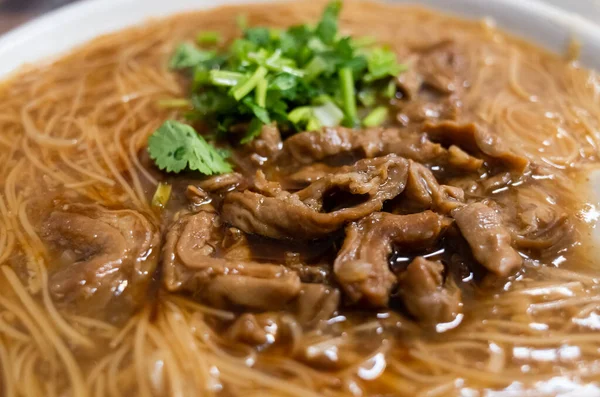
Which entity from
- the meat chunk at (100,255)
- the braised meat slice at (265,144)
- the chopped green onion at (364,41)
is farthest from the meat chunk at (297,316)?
the chopped green onion at (364,41)

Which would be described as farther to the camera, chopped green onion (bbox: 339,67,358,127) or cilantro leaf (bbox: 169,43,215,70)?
cilantro leaf (bbox: 169,43,215,70)

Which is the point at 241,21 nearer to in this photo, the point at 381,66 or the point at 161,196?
the point at 381,66

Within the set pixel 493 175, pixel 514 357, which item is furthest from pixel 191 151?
pixel 514 357

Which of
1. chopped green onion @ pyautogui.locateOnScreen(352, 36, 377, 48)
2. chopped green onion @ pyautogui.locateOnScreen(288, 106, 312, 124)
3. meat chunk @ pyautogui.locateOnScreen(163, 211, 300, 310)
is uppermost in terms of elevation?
chopped green onion @ pyautogui.locateOnScreen(352, 36, 377, 48)

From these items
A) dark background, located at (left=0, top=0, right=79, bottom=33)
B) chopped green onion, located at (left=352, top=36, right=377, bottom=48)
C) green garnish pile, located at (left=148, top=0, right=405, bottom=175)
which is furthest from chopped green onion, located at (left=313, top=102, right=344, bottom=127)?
dark background, located at (left=0, top=0, right=79, bottom=33)

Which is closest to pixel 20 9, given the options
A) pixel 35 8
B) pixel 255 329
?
pixel 35 8

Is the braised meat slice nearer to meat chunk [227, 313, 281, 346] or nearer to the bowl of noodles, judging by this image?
the bowl of noodles

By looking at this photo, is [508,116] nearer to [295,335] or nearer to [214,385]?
[295,335]

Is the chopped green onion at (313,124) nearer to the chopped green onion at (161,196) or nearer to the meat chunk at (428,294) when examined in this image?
the chopped green onion at (161,196)
